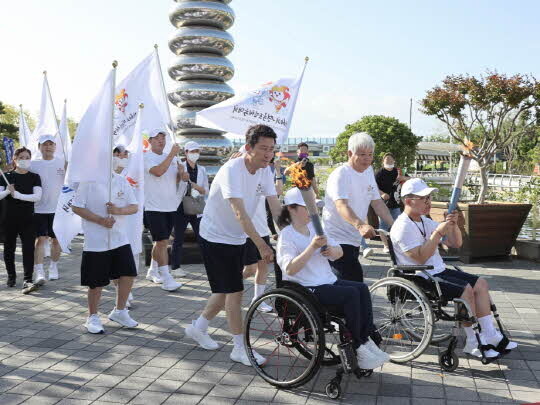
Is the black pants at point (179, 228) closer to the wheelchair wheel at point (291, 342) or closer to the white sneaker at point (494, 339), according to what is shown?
the wheelchair wheel at point (291, 342)

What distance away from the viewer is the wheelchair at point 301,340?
11.6ft

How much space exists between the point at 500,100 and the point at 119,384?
11788 millimetres

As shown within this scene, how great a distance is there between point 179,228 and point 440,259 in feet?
12.8

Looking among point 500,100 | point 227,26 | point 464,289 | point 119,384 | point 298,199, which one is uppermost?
point 227,26

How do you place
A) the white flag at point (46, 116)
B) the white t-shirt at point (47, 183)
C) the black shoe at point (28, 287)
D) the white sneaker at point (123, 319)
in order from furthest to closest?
the white flag at point (46, 116) → the white t-shirt at point (47, 183) → the black shoe at point (28, 287) → the white sneaker at point (123, 319)

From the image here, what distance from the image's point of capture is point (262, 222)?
5703mm

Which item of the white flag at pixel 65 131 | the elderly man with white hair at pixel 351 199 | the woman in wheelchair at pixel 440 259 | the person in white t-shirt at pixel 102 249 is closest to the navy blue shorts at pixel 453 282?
the woman in wheelchair at pixel 440 259

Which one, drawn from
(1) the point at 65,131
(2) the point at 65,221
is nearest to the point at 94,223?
(2) the point at 65,221

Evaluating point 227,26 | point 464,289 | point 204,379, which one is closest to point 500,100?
point 227,26

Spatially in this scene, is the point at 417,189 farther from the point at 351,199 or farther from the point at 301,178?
the point at 301,178

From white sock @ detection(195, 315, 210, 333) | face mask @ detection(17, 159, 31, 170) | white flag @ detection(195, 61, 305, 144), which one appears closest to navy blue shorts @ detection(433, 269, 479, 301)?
white sock @ detection(195, 315, 210, 333)

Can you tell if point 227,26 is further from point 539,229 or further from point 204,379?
point 204,379

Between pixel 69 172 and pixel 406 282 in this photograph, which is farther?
pixel 69 172

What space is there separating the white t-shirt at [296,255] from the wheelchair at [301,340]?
0.29ft
